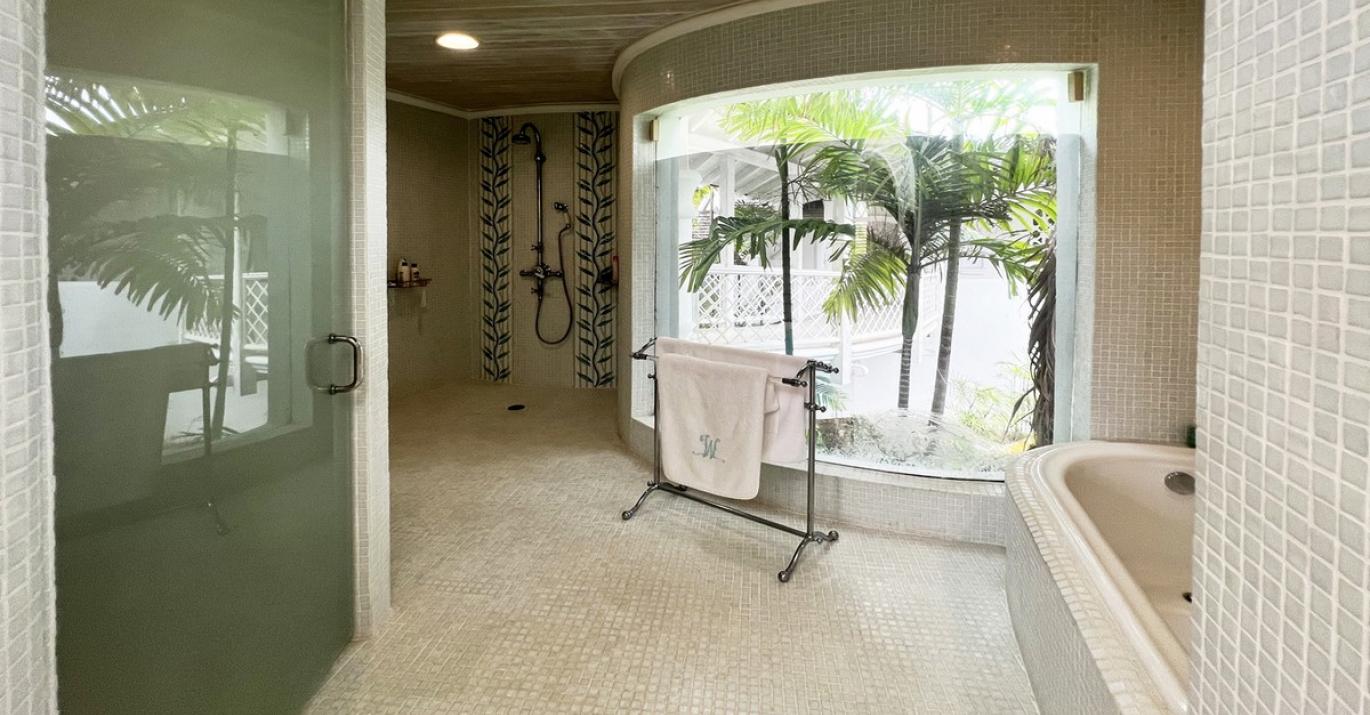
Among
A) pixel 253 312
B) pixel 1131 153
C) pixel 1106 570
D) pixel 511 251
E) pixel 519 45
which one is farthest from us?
pixel 511 251

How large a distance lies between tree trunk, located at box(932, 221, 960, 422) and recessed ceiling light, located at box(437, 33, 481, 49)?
2.69 meters

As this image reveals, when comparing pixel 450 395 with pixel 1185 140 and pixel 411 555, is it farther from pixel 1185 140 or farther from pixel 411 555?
pixel 1185 140

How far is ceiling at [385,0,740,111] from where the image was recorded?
11.0ft

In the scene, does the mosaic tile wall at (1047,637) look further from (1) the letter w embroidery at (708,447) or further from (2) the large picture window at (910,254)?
(1) the letter w embroidery at (708,447)

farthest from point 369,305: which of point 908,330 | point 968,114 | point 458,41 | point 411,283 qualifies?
point 411,283

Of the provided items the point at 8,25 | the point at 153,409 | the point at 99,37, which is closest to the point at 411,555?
the point at 153,409

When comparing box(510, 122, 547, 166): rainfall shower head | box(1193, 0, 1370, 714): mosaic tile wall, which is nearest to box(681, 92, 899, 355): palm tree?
box(1193, 0, 1370, 714): mosaic tile wall

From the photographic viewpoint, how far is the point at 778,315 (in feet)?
11.0

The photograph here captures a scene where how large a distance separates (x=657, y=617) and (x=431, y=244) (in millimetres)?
4494

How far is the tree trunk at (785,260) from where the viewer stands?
322 cm

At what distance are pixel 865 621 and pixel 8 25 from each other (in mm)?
2251

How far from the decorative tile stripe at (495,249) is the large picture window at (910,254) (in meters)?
3.26

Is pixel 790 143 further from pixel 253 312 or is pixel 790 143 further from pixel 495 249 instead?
pixel 495 249

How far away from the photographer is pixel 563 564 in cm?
263
